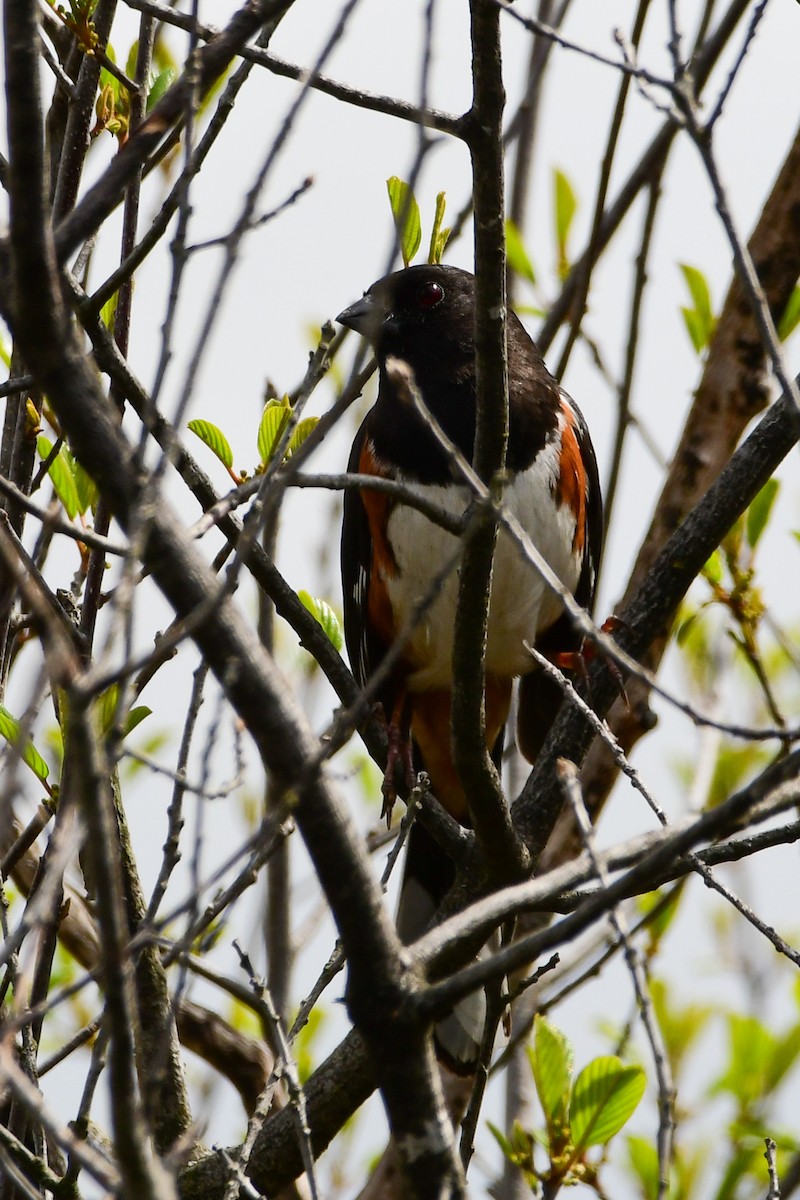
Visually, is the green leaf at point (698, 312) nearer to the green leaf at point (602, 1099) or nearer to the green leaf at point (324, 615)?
the green leaf at point (324, 615)

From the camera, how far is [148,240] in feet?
6.22

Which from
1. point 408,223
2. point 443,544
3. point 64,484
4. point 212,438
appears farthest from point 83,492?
point 443,544

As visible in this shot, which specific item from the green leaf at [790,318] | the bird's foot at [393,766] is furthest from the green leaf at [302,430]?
the green leaf at [790,318]

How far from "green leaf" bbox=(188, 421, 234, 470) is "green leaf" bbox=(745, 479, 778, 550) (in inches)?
48.7

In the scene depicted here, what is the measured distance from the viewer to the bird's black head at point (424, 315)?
3133 mm

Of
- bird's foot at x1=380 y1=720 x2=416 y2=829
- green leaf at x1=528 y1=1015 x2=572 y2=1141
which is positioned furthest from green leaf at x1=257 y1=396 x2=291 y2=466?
green leaf at x1=528 y1=1015 x2=572 y2=1141

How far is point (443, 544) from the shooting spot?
9.43ft

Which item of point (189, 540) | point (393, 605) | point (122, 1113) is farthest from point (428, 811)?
point (122, 1113)

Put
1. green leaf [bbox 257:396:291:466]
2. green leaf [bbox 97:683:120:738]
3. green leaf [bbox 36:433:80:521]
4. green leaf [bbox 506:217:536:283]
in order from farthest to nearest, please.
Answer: green leaf [bbox 506:217:536:283]
green leaf [bbox 36:433:80:521]
green leaf [bbox 257:396:291:466]
green leaf [bbox 97:683:120:738]

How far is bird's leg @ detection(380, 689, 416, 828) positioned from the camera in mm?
2758

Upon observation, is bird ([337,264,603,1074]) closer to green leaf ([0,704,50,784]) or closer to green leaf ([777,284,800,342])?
green leaf ([777,284,800,342])

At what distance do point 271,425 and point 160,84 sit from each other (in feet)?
2.40

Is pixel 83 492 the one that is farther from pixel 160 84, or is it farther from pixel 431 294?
pixel 431 294

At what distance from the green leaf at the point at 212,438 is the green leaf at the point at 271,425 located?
3.0 inches
